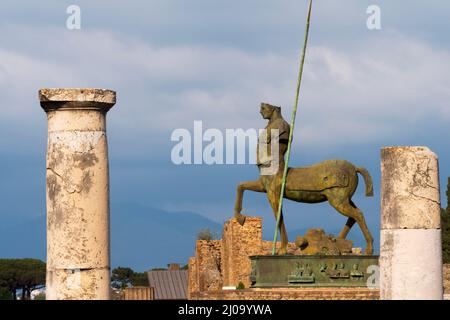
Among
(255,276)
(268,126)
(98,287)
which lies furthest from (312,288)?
(98,287)

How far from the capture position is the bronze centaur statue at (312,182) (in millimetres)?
24328

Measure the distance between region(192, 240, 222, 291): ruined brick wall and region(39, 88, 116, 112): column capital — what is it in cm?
2524

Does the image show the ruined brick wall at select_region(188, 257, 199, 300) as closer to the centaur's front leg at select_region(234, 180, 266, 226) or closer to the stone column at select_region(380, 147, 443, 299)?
the centaur's front leg at select_region(234, 180, 266, 226)

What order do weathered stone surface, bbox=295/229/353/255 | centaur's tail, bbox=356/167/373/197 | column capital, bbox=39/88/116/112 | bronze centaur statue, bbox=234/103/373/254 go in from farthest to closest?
centaur's tail, bbox=356/167/373/197 → bronze centaur statue, bbox=234/103/373/254 → weathered stone surface, bbox=295/229/353/255 → column capital, bbox=39/88/116/112

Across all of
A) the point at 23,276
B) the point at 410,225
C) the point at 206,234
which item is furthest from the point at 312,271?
the point at 23,276

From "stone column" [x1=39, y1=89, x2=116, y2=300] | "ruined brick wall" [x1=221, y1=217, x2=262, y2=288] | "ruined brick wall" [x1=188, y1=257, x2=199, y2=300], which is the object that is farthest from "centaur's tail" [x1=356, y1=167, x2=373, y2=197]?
"ruined brick wall" [x1=188, y1=257, x2=199, y2=300]

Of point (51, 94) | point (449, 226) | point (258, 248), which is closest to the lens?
point (51, 94)

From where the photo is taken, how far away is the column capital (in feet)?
55.1

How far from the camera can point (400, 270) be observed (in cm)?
1648

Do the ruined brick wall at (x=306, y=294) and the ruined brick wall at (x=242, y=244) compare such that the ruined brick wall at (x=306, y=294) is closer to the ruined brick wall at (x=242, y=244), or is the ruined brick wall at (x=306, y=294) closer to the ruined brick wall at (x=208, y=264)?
the ruined brick wall at (x=242, y=244)

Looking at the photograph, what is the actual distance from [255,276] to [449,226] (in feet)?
105

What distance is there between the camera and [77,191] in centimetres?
1695

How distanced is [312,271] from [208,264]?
66.8 ft
